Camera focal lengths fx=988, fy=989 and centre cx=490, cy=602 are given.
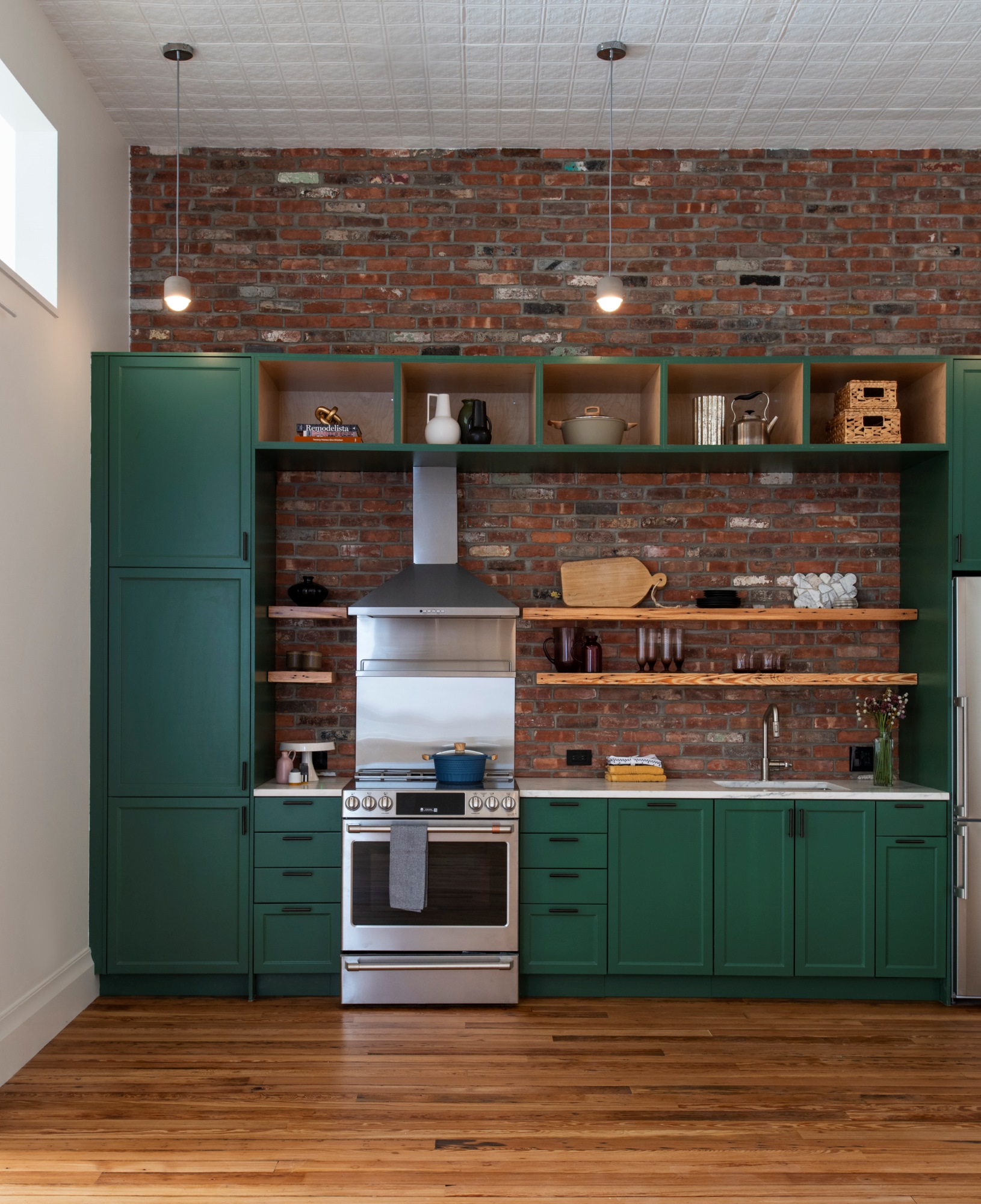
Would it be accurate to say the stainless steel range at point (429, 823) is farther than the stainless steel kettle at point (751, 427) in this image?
No

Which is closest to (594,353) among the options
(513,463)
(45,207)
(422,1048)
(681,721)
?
(513,463)

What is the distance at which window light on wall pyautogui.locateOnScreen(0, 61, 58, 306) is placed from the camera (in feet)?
12.0

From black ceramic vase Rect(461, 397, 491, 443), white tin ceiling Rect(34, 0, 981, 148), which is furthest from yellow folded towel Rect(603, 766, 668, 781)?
white tin ceiling Rect(34, 0, 981, 148)

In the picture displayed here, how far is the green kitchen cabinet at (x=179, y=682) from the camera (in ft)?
13.3

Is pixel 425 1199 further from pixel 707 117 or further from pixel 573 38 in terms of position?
pixel 707 117

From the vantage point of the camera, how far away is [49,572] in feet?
12.0

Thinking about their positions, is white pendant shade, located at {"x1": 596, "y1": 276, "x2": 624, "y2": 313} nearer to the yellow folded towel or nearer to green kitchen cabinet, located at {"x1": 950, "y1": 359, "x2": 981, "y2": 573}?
green kitchen cabinet, located at {"x1": 950, "y1": 359, "x2": 981, "y2": 573}

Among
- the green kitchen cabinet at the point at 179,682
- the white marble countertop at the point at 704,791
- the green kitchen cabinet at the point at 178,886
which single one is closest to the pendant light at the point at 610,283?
the green kitchen cabinet at the point at 179,682

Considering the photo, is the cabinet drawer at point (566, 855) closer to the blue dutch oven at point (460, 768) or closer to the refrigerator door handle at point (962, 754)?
the blue dutch oven at point (460, 768)

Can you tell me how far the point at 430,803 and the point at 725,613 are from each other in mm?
1506

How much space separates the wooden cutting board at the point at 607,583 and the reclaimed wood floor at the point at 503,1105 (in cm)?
171

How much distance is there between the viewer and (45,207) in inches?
146

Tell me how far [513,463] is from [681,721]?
1420mm

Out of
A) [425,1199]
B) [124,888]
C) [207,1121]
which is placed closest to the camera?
[425,1199]
